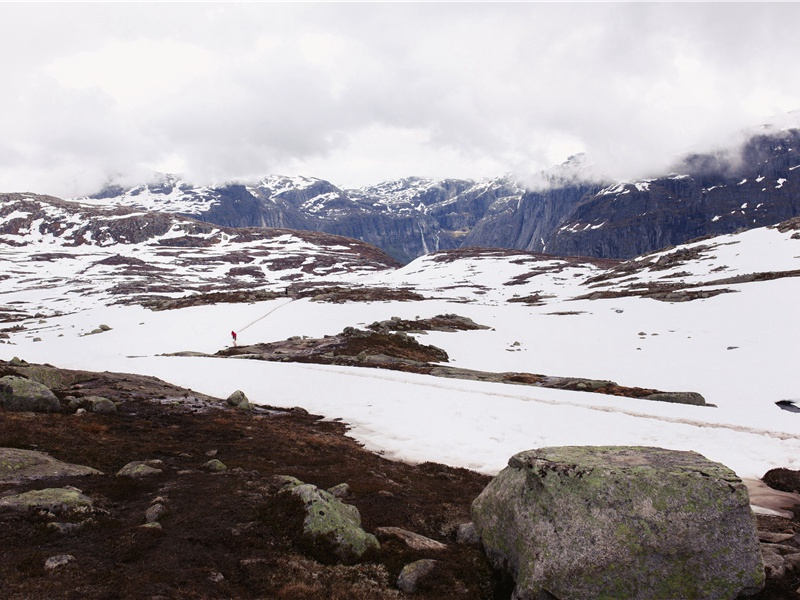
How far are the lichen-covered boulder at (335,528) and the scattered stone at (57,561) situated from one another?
3.76m

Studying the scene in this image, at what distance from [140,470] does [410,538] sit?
293 inches

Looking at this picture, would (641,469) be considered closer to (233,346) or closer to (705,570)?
(705,570)

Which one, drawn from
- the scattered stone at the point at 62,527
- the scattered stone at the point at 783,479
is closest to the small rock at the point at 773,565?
the scattered stone at the point at 783,479

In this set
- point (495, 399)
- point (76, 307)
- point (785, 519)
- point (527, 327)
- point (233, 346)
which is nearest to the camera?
point (785, 519)

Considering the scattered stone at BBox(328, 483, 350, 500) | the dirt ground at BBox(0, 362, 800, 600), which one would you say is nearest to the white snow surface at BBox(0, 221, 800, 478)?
the dirt ground at BBox(0, 362, 800, 600)

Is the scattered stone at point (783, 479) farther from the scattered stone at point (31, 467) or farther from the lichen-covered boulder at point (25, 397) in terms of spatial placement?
the lichen-covered boulder at point (25, 397)

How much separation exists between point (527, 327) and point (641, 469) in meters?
51.5

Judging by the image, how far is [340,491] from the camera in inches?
451

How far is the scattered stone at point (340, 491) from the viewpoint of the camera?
448 inches

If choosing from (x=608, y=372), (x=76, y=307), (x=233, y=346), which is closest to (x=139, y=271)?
(x=76, y=307)

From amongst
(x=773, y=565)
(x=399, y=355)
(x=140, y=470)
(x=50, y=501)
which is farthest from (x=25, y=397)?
(x=399, y=355)

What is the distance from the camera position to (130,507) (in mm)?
9461

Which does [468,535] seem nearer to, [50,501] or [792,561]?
[792,561]

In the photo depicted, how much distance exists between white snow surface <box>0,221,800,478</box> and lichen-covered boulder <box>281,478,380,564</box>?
806 centimetres
